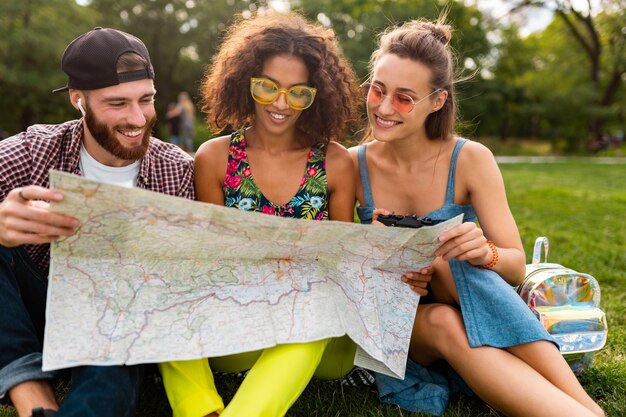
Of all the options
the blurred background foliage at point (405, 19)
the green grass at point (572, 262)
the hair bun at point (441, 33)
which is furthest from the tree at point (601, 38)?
the hair bun at point (441, 33)

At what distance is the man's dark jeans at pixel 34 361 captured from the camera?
72.5 inches

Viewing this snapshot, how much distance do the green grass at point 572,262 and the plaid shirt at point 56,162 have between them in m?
0.87

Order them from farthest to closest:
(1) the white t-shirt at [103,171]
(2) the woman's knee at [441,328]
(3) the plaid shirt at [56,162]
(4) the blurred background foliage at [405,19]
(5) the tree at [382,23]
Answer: (5) the tree at [382,23]
(4) the blurred background foliage at [405,19]
(1) the white t-shirt at [103,171]
(3) the plaid shirt at [56,162]
(2) the woman's knee at [441,328]

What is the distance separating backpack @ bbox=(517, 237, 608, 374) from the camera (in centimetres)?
253

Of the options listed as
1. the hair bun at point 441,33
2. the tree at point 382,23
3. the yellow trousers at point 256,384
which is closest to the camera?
the yellow trousers at point 256,384

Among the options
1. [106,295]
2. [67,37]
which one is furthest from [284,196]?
[67,37]

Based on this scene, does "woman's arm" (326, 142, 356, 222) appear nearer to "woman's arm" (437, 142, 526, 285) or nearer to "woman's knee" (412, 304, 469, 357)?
"woman's arm" (437, 142, 526, 285)

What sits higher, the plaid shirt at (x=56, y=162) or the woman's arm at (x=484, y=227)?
the plaid shirt at (x=56, y=162)

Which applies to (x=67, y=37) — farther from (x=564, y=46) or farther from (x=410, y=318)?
(x=564, y=46)

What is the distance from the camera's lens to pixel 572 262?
4.92 metres

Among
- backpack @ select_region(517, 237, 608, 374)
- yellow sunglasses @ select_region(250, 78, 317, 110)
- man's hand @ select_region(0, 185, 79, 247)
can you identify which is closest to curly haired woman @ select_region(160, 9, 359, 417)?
yellow sunglasses @ select_region(250, 78, 317, 110)

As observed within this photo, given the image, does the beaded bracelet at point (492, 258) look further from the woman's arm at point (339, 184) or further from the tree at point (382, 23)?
Answer: the tree at point (382, 23)

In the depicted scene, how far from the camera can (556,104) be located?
84.6ft

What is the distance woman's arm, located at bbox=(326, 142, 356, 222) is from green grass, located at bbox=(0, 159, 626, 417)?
80cm
